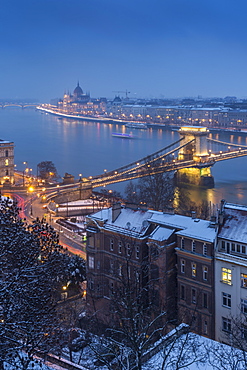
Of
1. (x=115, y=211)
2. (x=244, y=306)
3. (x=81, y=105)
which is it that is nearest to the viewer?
(x=244, y=306)

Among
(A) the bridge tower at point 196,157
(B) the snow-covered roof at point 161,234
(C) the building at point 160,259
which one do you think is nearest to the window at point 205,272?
(C) the building at point 160,259

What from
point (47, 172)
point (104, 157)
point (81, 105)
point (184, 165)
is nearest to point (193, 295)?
point (47, 172)

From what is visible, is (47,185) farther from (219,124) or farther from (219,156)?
(219,124)

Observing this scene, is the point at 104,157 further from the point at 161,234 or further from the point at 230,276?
the point at 230,276

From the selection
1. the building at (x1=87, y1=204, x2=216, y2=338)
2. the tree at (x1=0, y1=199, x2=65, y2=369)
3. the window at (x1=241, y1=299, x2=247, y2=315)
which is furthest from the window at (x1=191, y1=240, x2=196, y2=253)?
the tree at (x1=0, y1=199, x2=65, y2=369)

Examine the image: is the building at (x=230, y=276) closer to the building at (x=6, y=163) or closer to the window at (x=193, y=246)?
the window at (x=193, y=246)

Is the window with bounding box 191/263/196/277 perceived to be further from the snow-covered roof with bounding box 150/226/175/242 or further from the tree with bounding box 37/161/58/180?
the tree with bounding box 37/161/58/180
